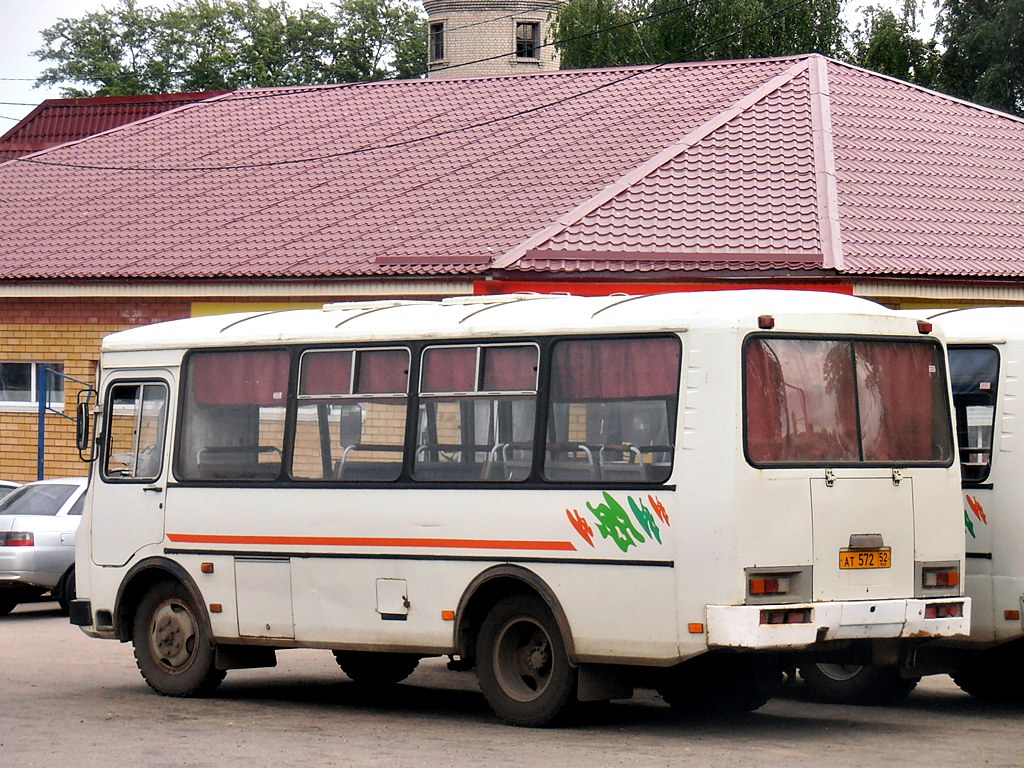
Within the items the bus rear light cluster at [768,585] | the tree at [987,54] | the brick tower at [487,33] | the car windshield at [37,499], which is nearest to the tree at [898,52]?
the tree at [987,54]

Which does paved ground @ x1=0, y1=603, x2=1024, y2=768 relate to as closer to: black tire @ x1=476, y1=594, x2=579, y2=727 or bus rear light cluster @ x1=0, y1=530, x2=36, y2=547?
black tire @ x1=476, y1=594, x2=579, y2=727

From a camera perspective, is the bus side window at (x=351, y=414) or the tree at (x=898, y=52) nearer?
the bus side window at (x=351, y=414)

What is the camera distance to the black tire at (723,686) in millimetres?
11156

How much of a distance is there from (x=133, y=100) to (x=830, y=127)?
54.3 ft

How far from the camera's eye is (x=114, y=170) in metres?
32.0

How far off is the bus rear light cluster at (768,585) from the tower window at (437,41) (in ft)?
184

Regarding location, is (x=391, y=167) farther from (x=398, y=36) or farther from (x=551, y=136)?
(x=398, y=36)

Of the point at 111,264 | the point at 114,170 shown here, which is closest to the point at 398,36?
the point at 114,170

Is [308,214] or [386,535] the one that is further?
[308,214]

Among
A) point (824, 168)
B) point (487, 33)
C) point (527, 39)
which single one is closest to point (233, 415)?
point (824, 168)

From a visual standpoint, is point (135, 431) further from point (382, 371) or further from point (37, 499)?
point (37, 499)

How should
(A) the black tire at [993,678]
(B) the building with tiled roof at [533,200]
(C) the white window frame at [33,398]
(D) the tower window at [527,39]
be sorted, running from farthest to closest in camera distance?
(D) the tower window at [527,39] < (C) the white window frame at [33,398] < (B) the building with tiled roof at [533,200] < (A) the black tire at [993,678]

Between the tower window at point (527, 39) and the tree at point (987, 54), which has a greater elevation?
Result: the tower window at point (527, 39)

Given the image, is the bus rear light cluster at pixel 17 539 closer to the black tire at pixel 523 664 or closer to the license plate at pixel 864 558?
the black tire at pixel 523 664
